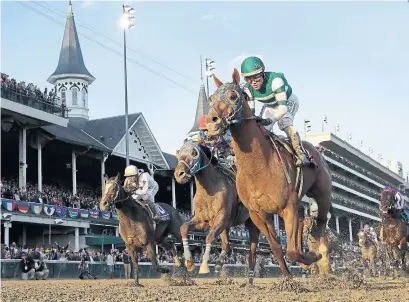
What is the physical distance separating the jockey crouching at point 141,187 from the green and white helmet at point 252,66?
17.8 ft

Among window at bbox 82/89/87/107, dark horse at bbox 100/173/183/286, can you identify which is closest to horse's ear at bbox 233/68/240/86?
dark horse at bbox 100/173/183/286

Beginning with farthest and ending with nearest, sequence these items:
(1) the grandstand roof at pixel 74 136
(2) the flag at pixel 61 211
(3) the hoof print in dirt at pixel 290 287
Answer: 1. (1) the grandstand roof at pixel 74 136
2. (2) the flag at pixel 61 211
3. (3) the hoof print in dirt at pixel 290 287

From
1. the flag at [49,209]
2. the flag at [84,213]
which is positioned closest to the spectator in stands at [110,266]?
the flag at [49,209]

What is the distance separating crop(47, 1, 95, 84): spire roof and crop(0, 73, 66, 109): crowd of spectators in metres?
25.0

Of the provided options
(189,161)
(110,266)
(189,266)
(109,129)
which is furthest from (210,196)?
(109,129)

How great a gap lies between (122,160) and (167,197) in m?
10.9

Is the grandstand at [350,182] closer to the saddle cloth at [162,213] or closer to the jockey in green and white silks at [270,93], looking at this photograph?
the saddle cloth at [162,213]

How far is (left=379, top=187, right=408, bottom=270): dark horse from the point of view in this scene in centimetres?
1606

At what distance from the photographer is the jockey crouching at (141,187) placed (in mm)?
13898

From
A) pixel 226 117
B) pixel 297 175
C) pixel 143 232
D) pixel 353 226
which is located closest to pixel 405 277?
pixel 143 232

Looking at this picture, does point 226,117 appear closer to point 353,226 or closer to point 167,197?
point 167,197

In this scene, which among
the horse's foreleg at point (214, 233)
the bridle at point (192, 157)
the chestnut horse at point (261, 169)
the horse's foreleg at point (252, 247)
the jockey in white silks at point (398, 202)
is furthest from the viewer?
the jockey in white silks at point (398, 202)

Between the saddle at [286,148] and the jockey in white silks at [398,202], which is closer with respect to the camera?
the saddle at [286,148]

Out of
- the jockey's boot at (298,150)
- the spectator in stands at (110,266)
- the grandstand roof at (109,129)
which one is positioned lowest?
the spectator in stands at (110,266)
